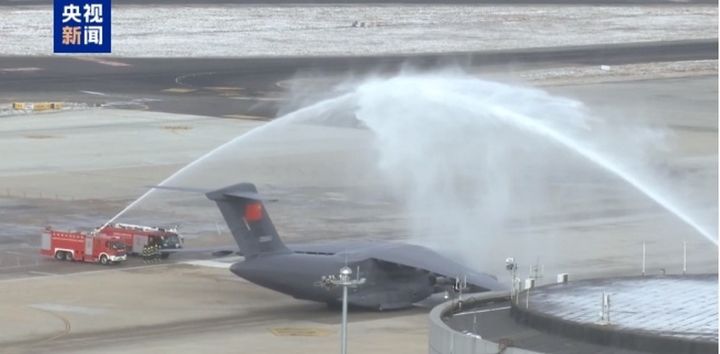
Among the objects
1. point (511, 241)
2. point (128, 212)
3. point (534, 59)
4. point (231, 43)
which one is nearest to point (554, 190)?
point (511, 241)

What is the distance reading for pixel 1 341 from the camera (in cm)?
6575

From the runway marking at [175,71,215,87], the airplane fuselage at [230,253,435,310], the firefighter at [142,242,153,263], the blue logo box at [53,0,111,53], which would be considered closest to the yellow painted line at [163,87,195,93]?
the runway marking at [175,71,215,87]

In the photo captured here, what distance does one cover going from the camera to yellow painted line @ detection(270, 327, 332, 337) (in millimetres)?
68125

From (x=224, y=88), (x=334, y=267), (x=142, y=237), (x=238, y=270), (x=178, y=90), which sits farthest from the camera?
(x=224, y=88)

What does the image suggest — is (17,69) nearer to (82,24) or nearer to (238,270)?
(82,24)

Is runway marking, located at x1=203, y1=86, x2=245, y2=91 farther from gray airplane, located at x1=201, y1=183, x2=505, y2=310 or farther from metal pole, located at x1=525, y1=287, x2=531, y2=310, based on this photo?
metal pole, located at x1=525, y1=287, x2=531, y2=310

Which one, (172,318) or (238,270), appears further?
(238,270)

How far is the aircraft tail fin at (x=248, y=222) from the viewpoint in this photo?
7375 centimetres

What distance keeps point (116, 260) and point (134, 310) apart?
11290mm

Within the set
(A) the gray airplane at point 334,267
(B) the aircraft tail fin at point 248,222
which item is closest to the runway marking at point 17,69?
(A) the gray airplane at point 334,267

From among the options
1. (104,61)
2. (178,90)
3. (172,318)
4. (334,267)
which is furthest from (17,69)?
(334,267)

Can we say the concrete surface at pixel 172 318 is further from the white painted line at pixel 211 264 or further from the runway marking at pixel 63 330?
the white painted line at pixel 211 264

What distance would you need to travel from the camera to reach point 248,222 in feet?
243

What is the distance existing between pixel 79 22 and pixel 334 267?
1652 inches
